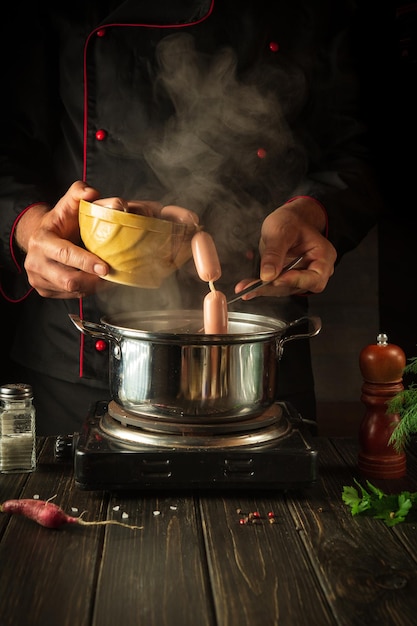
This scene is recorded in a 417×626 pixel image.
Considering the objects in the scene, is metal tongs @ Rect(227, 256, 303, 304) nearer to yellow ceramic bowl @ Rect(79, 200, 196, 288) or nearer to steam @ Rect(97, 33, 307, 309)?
yellow ceramic bowl @ Rect(79, 200, 196, 288)

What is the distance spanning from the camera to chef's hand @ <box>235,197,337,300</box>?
5.61ft

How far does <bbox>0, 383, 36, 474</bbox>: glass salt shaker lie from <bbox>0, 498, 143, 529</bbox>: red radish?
0.19 meters

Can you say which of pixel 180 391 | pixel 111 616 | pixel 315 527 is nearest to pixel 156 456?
pixel 180 391

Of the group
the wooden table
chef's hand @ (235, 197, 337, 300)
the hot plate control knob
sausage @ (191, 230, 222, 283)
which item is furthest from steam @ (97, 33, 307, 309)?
the wooden table

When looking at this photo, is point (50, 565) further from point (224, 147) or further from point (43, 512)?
point (224, 147)

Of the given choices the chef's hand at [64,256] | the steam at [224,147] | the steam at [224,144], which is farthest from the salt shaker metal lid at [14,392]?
the steam at [224,144]

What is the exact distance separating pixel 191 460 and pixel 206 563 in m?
0.27

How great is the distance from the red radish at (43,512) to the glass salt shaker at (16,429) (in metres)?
0.19

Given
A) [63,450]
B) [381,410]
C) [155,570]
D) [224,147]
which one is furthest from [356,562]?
[224,147]

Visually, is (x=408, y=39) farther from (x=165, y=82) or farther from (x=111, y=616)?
(x=111, y=616)

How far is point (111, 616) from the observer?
3.24 feet

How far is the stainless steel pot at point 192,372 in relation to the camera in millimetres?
1398

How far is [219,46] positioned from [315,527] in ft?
4.30

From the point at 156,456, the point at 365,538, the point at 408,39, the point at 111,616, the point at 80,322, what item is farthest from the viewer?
the point at 408,39
